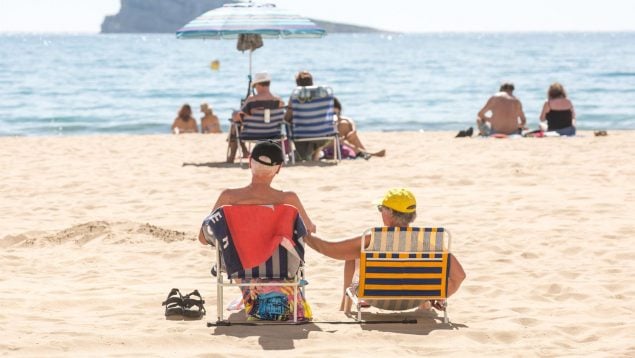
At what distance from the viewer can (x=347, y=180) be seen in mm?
10914

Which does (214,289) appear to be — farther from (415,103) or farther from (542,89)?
(542,89)

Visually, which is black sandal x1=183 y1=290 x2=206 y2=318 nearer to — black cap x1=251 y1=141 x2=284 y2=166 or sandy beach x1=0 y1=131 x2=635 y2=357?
sandy beach x1=0 y1=131 x2=635 y2=357

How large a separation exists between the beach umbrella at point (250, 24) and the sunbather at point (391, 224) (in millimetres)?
7353

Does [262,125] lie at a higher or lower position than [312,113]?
lower

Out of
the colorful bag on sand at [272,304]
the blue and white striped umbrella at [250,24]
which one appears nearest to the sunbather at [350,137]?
the blue and white striped umbrella at [250,24]

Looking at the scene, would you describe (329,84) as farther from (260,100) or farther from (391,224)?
(391,224)

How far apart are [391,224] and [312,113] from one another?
688 cm

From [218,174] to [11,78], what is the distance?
3690 cm

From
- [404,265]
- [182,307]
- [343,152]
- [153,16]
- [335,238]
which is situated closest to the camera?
[404,265]

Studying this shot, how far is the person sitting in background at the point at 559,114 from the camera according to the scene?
14586mm

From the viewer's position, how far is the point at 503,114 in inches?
587

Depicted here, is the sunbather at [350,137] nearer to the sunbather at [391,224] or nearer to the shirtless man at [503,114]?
the shirtless man at [503,114]

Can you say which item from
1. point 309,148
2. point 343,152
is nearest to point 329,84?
point 343,152

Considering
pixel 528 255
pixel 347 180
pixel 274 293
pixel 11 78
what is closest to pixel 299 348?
pixel 274 293
